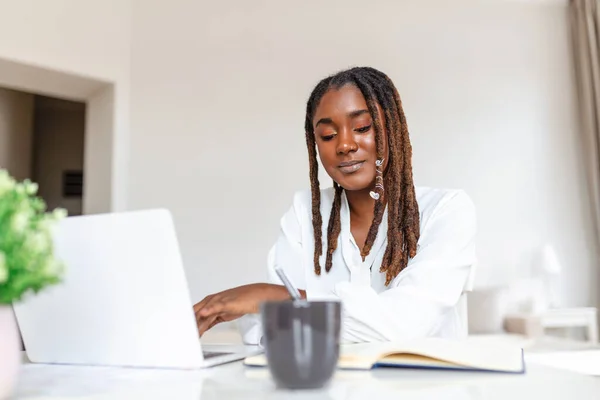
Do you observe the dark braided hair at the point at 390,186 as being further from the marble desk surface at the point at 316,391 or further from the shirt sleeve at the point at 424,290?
the marble desk surface at the point at 316,391

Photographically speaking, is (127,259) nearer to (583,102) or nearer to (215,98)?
(215,98)

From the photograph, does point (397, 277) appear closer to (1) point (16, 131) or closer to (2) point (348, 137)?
(2) point (348, 137)

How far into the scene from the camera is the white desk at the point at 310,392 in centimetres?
51

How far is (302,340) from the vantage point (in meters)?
0.50

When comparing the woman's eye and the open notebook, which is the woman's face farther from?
the open notebook

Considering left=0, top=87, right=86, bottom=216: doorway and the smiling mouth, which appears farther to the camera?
left=0, top=87, right=86, bottom=216: doorway

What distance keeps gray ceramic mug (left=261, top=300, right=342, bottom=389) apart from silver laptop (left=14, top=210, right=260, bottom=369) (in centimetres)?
16

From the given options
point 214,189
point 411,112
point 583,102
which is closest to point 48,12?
point 214,189

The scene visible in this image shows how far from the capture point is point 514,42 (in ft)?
12.4

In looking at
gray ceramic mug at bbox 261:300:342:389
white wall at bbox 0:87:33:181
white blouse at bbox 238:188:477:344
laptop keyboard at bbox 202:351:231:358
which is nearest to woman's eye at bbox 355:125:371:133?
white blouse at bbox 238:188:477:344

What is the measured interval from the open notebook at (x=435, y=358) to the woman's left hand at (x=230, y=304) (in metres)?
0.22

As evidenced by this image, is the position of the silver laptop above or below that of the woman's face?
below

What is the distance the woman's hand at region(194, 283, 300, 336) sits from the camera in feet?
2.91

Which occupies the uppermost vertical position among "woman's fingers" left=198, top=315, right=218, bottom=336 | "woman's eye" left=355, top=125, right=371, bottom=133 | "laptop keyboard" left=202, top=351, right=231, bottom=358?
"woman's eye" left=355, top=125, right=371, bottom=133
